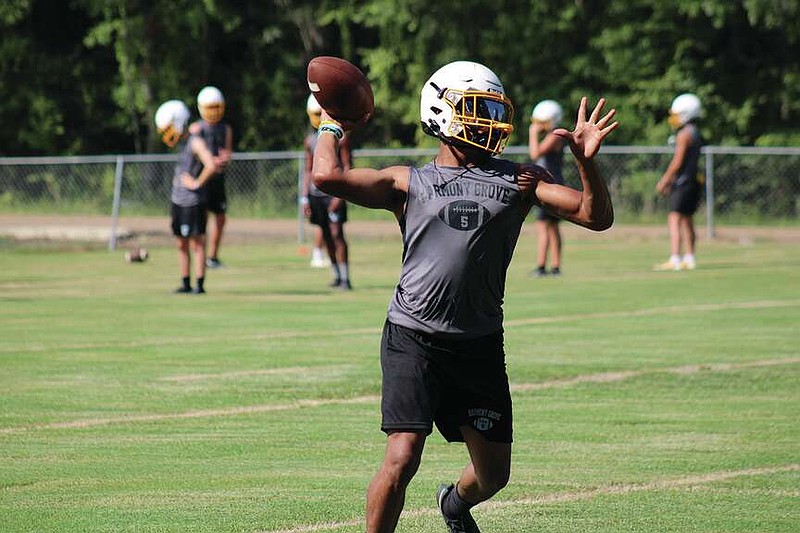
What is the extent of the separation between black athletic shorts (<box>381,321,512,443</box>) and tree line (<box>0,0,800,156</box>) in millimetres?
30874

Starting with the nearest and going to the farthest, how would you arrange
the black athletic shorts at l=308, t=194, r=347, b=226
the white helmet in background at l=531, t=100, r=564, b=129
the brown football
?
1. the brown football
2. the black athletic shorts at l=308, t=194, r=347, b=226
3. the white helmet in background at l=531, t=100, r=564, b=129

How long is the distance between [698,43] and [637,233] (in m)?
9.67

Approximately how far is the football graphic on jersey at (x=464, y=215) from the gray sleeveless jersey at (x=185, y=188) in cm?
1155

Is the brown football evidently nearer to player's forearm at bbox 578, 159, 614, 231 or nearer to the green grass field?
player's forearm at bbox 578, 159, 614, 231

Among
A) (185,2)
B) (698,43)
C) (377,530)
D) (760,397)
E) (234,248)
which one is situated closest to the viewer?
(377,530)

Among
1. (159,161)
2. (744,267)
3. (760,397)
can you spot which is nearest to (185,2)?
(159,161)

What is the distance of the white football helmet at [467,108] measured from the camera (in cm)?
601

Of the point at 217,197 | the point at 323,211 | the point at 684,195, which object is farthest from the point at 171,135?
the point at 684,195

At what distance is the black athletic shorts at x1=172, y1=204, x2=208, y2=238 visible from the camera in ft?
56.3

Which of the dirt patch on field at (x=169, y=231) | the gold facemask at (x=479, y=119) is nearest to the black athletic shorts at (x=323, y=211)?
the dirt patch on field at (x=169, y=231)

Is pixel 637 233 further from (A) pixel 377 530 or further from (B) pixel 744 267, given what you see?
(A) pixel 377 530

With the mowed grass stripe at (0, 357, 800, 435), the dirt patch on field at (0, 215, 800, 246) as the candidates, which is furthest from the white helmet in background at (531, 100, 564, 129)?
the dirt patch on field at (0, 215, 800, 246)

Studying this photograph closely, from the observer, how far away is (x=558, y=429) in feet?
29.6

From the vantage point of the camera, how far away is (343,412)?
965 cm
